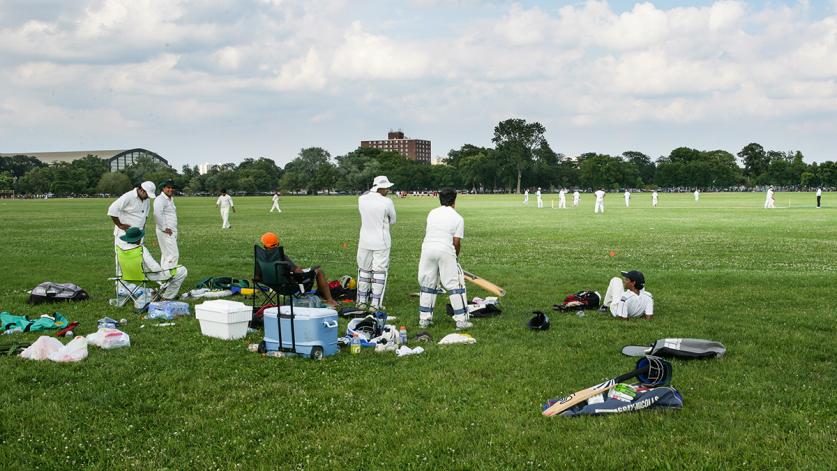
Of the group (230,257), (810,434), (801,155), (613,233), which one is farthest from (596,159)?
(810,434)

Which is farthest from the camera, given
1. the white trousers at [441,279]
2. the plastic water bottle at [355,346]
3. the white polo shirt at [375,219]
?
the white polo shirt at [375,219]

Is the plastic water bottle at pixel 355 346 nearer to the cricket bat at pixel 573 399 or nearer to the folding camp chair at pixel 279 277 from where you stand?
the folding camp chair at pixel 279 277

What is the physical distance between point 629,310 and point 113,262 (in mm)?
14836

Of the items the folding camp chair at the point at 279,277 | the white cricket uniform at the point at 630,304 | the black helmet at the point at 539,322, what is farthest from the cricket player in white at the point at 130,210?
the white cricket uniform at the point at 630,304

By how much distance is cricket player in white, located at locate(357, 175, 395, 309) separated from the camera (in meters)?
11.1

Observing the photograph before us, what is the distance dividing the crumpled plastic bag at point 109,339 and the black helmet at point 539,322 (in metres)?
5.65

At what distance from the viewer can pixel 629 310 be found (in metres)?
10.1

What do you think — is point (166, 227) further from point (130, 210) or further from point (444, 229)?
point (444, 229)

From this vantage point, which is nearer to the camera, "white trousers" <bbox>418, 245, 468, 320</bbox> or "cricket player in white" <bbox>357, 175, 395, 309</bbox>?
"white trousers" <bbox>418, 245, 468, 320</bbox>

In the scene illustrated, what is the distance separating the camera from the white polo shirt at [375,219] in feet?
36.2

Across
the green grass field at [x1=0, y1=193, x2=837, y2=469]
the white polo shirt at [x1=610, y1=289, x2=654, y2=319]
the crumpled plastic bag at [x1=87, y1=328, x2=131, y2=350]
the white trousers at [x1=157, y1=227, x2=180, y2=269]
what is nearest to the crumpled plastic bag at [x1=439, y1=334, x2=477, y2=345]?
the green grass field at [x1=0, y1=193, x2=837, y2=469]

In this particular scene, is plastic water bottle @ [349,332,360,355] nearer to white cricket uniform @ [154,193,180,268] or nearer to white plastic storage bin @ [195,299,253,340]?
white plastic storage bin @ [195,299,253,340]

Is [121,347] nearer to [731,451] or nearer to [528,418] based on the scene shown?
[528,418]

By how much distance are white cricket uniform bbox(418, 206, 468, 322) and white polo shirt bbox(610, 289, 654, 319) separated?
2.44 m
